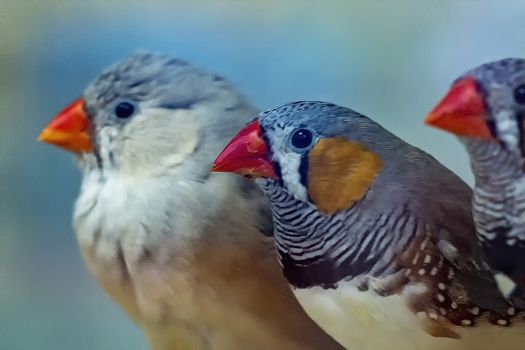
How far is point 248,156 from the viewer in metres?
0.83

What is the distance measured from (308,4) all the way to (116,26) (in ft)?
0.82

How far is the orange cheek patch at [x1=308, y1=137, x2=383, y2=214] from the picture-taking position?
810 millimetres

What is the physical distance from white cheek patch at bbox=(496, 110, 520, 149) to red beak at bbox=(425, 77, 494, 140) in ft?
0.04

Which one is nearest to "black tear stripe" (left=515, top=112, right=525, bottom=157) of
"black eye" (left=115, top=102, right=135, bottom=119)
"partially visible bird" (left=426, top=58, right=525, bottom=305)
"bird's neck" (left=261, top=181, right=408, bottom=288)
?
"partially visible bird" (left=426, top=58, right=525, bottom=305)

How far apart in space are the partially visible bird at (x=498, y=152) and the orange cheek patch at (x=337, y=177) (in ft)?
0.35

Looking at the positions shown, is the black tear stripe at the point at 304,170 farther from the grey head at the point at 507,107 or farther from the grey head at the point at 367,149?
Result: the grey head at the point at 507,107

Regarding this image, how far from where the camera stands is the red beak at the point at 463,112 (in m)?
0.78

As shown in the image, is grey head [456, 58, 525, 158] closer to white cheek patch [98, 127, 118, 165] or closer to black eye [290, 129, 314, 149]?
black eye [290, 129, 314, 149]

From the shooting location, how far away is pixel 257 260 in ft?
2.84

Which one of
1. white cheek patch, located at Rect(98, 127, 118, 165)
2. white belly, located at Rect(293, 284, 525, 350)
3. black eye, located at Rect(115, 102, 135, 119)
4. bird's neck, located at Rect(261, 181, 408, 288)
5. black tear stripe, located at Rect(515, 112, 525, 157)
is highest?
black eye, located at Rect(115, 102, 135, 119)

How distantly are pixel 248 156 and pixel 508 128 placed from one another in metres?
0.29

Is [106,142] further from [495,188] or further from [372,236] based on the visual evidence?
[495,188]

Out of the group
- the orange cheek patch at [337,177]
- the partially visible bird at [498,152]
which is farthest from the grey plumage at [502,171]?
the orange cheek patch at [337,177]

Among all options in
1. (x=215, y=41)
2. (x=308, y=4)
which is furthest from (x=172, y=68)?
(x=308, y=4)
